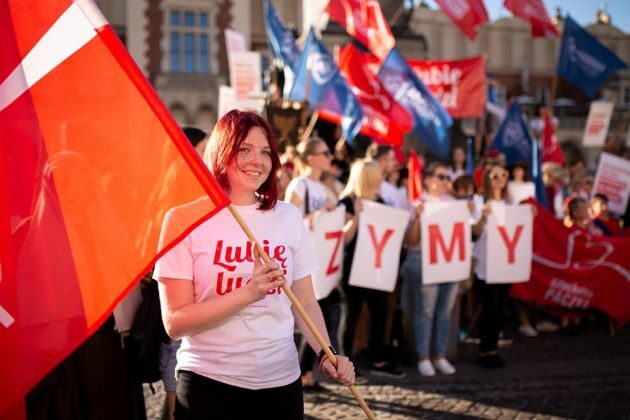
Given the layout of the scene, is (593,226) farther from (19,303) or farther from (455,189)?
(19,303)

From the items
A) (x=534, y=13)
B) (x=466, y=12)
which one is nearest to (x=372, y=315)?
(x=466, y=12)

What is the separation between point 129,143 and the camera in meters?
1.95

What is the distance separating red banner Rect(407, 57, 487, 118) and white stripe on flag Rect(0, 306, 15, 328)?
8.30 metres

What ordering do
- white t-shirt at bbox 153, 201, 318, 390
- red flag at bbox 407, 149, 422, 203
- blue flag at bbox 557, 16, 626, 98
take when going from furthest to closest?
blue flag at bbox 557, 16, 626, 98 < red flag at bbox 407, 149, 422, 203 < white t-shirt at bbox 153, 201, 318, 390

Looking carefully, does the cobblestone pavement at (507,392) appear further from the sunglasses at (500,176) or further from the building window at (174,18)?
the building window at (174,18)

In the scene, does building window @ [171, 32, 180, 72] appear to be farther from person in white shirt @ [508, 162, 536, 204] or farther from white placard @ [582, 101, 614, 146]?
person in white shirt @ [508, 162, 536, 204]

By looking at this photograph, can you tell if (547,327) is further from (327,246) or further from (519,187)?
(327,246)

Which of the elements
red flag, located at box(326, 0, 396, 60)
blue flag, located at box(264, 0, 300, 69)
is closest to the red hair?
red flag, located at box(326, 0, 396, 60)

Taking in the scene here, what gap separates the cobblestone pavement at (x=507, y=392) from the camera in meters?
4.42

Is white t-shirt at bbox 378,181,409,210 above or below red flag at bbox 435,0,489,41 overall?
below

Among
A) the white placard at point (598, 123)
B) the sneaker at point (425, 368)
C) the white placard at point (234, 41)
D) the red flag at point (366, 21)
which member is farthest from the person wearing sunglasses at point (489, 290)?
the white placard at point (234, 41)

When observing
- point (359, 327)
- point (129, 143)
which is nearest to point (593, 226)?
point (359, 327)

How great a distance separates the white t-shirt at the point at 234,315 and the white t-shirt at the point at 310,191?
245cm

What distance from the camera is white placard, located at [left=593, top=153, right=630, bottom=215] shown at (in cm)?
889
